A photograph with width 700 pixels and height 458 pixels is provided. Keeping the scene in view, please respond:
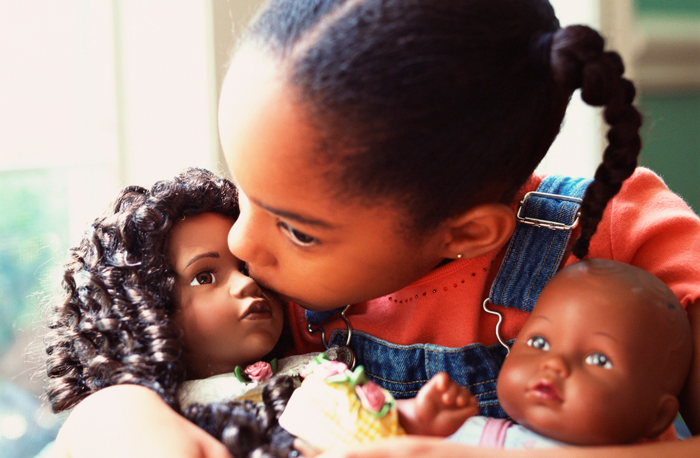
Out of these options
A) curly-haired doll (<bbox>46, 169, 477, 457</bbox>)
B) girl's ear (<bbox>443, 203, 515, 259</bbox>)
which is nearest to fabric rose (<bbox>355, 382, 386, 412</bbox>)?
curly-haired doll (<bbox>46, 169, 477, 457</bbox>)

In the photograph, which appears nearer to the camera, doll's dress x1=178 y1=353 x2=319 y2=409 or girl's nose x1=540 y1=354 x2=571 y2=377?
girl's nose x1=540 y1=354 x2=571 y2=377

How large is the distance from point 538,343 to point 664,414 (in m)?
0.14

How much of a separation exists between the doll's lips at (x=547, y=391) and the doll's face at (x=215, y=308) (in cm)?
36

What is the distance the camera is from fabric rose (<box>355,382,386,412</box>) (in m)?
0.67

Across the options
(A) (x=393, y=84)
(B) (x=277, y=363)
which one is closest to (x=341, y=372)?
(B) (x=277, y=363)

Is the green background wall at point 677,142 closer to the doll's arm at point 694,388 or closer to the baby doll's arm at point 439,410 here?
the doll's arm at point 694,388

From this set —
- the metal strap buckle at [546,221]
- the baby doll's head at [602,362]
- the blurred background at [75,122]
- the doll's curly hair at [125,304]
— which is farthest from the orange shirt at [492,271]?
the blurred background at [75,122]

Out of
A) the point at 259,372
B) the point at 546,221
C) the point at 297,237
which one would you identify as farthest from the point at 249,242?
the point at 546,221

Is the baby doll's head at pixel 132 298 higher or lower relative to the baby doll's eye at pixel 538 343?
lower

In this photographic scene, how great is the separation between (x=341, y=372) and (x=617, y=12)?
1339mm

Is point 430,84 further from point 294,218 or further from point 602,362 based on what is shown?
point 602,362

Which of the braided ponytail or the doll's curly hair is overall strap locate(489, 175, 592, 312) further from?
the doll's curly hair

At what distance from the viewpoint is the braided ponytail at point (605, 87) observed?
632mm

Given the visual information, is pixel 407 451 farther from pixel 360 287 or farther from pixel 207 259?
pixel 207 259
